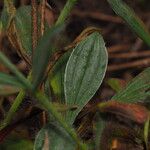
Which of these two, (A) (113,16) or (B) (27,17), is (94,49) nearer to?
(B) (27,17)

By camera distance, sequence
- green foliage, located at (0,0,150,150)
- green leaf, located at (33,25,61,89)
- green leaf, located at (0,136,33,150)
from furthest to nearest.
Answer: green leaf, located at (0,136,33,150) → green foliage, located at (0,0,150,150) → green leaf, located at (33,25,61,89)

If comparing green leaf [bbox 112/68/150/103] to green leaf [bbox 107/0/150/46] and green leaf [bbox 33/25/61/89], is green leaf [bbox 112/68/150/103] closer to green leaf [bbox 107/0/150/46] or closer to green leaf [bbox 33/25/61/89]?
green leaf [bbox 107/0/150/46]

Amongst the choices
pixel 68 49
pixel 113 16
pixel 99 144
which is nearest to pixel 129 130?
pixel 99 144

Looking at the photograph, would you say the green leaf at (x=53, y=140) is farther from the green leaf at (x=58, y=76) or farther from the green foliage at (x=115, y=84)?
the green foliage at (x=115, y=84)

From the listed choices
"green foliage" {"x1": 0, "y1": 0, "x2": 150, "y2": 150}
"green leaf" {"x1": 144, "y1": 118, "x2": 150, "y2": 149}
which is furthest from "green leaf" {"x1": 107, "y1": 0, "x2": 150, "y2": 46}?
"green leaf" {"x1": 144, "y1": 118, "x2": 150, "y2": 149}

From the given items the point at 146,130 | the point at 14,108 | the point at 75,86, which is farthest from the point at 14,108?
the point at 146,130

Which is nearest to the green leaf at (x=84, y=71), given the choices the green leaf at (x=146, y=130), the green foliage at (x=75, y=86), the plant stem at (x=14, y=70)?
the green foliage at (x=75, y=86)
